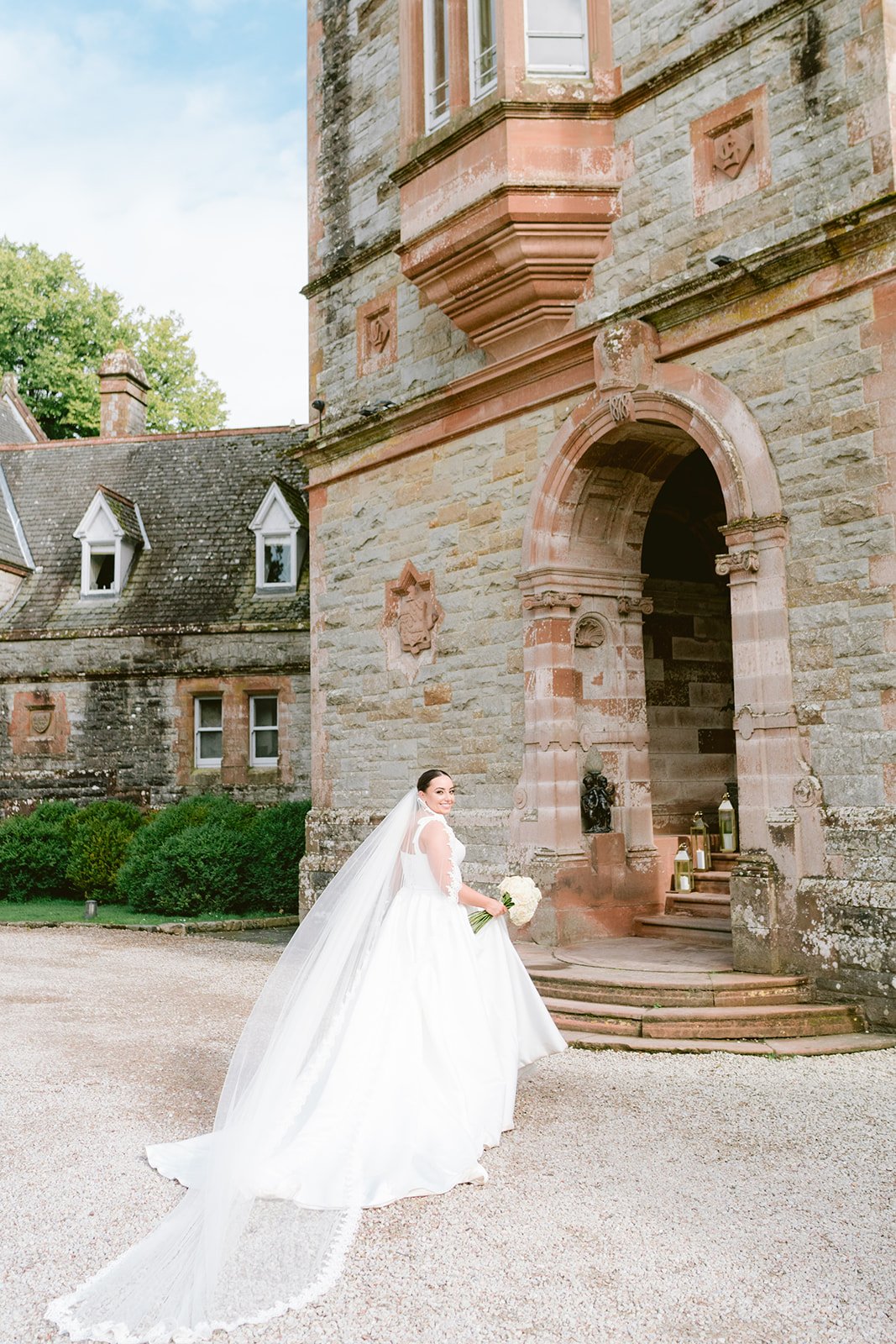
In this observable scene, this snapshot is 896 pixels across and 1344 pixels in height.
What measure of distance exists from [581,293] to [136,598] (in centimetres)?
1300

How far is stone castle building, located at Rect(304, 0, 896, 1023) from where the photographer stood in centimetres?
826

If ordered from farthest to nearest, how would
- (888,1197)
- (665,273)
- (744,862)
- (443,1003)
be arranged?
(665,273) < (744,862) < (443,1003) < (888,1197)

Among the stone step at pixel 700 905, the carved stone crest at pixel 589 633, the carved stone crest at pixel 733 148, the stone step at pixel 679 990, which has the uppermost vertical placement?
the carved stone crest at pixel 733 148

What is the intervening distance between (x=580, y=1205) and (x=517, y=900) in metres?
1.61

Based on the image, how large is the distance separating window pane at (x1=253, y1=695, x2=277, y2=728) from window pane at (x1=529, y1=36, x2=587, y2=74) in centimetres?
1210

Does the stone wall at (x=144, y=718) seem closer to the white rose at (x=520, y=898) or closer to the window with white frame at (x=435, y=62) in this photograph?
the window with white frame at (x=435, y=62)

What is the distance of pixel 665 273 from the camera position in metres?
9.80

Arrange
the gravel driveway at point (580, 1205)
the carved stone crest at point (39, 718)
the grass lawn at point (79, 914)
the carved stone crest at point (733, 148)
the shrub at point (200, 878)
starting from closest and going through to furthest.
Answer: the gravel driveway at point (580, 1205), the carved stone crest at point (733, 148), the grass lawn at point (79, 914), the shrub at point (200, 878), the carved stone crest at point (39, 718)

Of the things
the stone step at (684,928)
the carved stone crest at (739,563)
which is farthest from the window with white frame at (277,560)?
the carved stone crest at (739,563)

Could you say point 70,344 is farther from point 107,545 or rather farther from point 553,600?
point 553,600

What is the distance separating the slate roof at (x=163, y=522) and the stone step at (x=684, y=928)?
1025 centimetres

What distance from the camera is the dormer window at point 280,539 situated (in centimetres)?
2064

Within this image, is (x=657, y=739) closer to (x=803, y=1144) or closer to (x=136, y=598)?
(x=803, y=1144)

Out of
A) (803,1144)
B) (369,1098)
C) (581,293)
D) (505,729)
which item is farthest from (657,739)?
(369,1098)
